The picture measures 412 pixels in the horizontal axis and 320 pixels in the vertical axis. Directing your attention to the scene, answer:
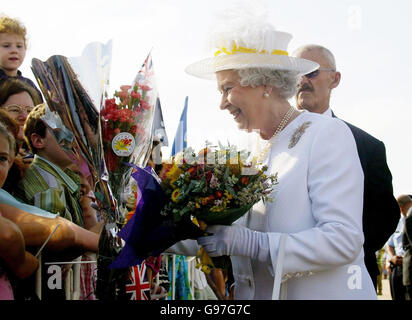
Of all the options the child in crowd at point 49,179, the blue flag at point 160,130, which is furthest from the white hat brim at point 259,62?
the blue flag at point 160,130

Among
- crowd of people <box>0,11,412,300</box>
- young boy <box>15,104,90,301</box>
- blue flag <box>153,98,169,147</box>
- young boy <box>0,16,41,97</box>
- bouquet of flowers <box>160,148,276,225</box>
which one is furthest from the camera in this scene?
blue flag <box>153,98,169,147</box>

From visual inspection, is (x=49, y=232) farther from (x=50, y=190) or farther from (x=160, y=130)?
(x=160, y=130)

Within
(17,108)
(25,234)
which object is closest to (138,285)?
(25,234)

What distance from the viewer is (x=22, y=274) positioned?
2816 millimetres

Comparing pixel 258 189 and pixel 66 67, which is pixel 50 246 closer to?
pixel 66 67

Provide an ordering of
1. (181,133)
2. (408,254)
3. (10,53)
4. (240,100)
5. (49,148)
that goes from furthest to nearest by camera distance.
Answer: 1. (408,254)
2. (181,133)
3. (10,53)
4. (49,148)
5. (240,100)

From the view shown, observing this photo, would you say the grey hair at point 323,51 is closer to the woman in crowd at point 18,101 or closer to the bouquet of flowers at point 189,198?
the woman in crowd at point 18,101

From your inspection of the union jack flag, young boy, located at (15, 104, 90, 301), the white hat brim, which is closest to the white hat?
the white hat brim

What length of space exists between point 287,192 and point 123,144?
34.2 inches

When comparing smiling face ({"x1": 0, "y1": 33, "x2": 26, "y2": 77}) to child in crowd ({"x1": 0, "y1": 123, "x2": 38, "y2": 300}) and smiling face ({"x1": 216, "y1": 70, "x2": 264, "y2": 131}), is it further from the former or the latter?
smiling face ({"x1": 216, "y1": 70, "x2": 264, "y2": 131})

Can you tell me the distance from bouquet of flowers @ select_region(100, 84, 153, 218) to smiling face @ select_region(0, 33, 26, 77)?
1.46 m

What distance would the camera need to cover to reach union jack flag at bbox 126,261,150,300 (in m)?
2.84

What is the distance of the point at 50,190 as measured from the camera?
3.23m
